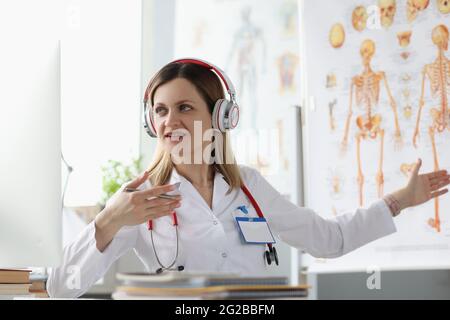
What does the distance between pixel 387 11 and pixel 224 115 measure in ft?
3.99

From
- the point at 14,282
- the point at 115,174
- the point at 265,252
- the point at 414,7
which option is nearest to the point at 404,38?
the point at 414,7

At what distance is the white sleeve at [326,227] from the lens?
6.34 feet

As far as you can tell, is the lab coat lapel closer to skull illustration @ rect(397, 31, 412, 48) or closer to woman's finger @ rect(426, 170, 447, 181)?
woman's finger @ rect(426, 170, 447, 181)

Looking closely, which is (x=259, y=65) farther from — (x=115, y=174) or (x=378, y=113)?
(x=378, y=113)

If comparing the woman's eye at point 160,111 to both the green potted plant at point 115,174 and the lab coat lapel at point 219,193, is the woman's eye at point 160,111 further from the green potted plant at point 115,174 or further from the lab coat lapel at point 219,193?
the green potted plant at point 115,174

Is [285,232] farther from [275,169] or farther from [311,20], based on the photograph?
[275,169]

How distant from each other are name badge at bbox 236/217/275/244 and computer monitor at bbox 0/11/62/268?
678mm

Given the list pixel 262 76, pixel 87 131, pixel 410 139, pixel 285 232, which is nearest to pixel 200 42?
pixel 262 76

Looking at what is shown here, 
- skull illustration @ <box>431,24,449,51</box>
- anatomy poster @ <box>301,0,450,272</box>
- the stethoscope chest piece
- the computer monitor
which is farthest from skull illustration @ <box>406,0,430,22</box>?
the computer monitor

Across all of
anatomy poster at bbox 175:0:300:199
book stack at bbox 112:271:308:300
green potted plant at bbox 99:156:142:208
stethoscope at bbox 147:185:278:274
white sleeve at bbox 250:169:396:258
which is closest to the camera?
book stack at bbox 112:271:308:300

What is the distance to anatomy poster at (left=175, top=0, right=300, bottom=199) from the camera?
3.89 meters

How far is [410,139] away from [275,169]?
1.30 meters

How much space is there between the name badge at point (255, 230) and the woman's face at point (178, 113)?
254 mm

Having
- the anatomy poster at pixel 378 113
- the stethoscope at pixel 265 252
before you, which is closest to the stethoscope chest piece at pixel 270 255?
the stethoscope at pixel 265 252
